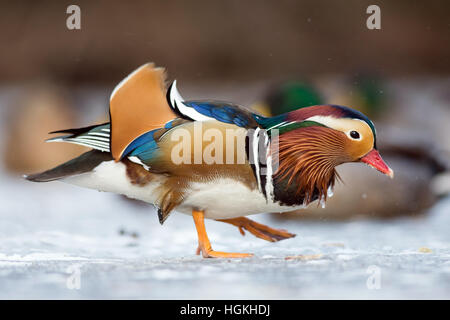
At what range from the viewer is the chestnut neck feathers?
4.43 ft

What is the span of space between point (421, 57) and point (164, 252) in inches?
69.3

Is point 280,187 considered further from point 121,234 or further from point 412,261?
point 121,234

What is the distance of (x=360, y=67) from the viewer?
2750 millimetres

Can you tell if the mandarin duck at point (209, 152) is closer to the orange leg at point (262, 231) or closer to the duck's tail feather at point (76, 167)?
the duck's tail feather at point (76, 167)

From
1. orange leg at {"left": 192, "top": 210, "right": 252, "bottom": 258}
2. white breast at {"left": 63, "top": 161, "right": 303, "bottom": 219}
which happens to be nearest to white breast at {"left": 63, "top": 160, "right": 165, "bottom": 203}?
white breast at {"left": 63, "top": 161, "right": 303, "bottom": 219}

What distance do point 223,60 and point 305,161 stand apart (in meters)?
1.51

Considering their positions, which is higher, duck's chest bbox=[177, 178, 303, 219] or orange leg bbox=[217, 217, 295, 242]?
duck's chest bbox=[177, 178, 303, 219]

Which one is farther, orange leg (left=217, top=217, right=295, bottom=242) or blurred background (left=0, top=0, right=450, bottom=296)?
blurred background (left=0, top=0, right=450, bottom=296)

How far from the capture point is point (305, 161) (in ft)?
4.48

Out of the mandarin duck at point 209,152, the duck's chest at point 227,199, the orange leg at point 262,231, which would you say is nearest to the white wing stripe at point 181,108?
the mandarin duck at point 209,152

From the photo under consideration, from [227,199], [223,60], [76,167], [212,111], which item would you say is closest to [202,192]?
[227,199]

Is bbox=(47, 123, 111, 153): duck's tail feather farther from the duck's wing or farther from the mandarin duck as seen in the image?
A: the duck's wing

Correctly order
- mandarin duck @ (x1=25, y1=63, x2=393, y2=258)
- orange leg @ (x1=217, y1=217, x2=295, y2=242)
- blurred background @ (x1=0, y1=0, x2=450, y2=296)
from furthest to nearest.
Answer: blurred background @ (x1=0, y1=0, x2=450, y2=296)
orange leg @ (x1=217, y1=217, x2=295, y2=242)
mandarin duck @ (x1=25, y1=63, x2=393, y2=258)

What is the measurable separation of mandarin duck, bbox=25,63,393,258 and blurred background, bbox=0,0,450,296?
45.1 inches
